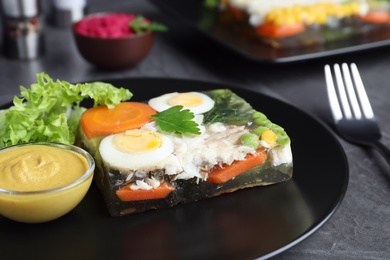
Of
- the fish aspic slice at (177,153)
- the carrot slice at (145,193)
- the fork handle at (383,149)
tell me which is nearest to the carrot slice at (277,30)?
the fork handle at (383,149)

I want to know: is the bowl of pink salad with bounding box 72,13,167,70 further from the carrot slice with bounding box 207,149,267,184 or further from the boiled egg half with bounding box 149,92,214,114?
the carrot slice with bounding box 207,149,267,184

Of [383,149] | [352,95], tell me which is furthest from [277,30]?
[383,149]

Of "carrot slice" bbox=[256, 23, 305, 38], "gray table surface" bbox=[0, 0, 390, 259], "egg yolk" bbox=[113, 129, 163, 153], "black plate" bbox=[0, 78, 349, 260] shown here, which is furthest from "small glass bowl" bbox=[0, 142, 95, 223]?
"carrot slice" bbox=[256, 23, 305, 38]

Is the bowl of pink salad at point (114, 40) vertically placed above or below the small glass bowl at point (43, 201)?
below

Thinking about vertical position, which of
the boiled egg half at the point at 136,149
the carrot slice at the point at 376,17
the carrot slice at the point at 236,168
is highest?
the boiled egg half at the point at 136,149

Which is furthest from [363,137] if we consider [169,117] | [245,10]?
[245,10]

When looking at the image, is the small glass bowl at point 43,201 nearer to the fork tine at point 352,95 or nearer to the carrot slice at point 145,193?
the carrot slice at point 145,193

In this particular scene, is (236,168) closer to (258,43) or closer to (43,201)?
(43,201)

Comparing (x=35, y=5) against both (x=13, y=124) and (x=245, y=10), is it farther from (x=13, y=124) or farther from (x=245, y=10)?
(x=13, y=124)
